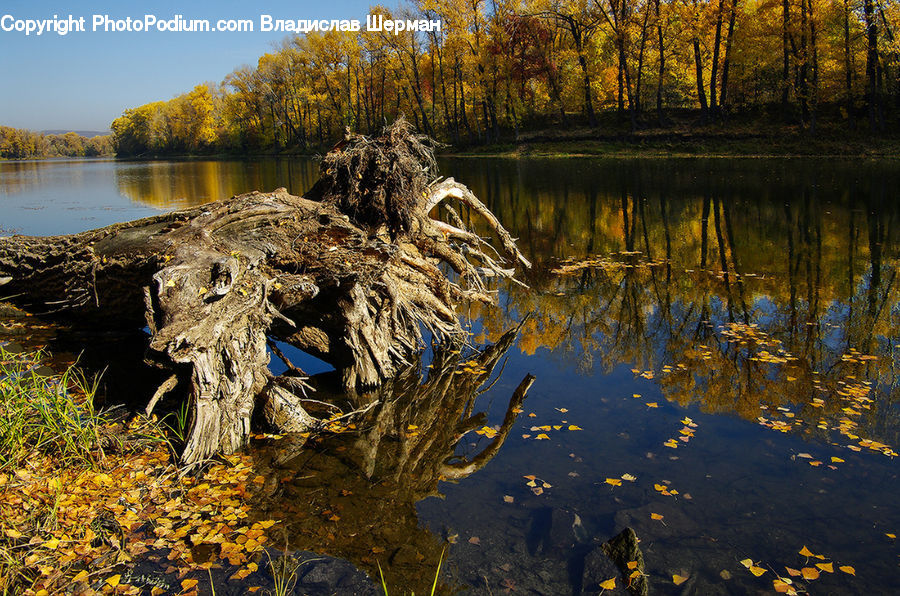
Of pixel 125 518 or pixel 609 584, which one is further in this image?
pixel 125 518

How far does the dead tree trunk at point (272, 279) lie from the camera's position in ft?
17.8

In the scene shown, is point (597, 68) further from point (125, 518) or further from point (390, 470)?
point (125, 518)

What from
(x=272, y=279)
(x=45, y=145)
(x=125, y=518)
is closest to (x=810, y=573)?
(x=125, y=518)

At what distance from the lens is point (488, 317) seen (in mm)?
9609

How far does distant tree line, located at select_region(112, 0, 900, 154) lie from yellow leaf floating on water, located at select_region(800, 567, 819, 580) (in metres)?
16.9

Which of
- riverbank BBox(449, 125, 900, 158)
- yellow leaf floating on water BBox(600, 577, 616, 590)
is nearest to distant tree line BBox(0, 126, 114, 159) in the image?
riverbank BBox(449, 125, 900, 158)

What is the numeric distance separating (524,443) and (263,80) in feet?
254

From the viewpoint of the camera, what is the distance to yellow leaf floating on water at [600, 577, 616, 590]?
12.4ft

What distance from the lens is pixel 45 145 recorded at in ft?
427

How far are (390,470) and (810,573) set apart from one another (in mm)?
3157

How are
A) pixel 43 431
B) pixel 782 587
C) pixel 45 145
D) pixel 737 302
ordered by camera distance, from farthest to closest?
1. pixel 45 145
2. pixel 737 302
3. pixel 43 431
4. pixel 782 587

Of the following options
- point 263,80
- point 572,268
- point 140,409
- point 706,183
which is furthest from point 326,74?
point 140,409

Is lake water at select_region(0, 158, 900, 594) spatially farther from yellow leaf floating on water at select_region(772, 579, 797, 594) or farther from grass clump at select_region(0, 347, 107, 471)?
grass clump at select_region(0, 347, 107, 471)

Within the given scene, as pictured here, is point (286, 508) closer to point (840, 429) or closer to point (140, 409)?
point (140, 409)
